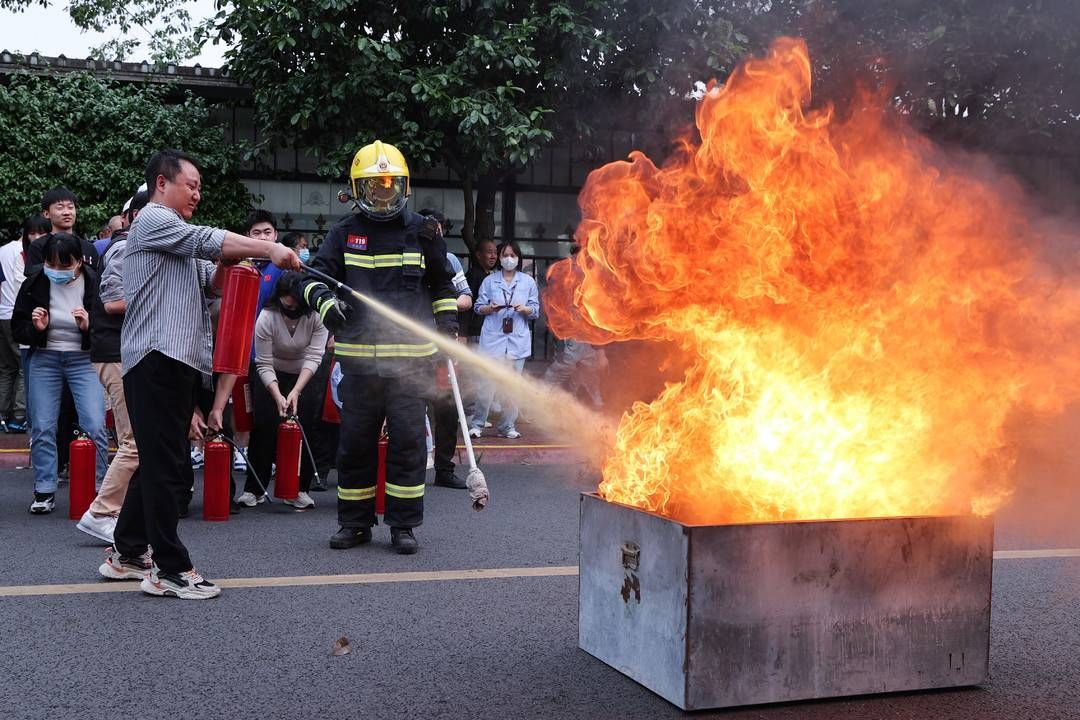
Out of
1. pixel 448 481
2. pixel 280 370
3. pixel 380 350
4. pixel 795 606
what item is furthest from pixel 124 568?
pixel 448 481

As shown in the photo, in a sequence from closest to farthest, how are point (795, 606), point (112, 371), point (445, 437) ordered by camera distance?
point (795, 606)
point (112, 371)
point (445, 437)

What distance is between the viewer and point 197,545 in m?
6.34

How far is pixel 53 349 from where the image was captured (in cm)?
739

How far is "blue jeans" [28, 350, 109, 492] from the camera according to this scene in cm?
740

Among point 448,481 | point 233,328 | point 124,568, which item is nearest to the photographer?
point 124,568

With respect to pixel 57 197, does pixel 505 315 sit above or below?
below

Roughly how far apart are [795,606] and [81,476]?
5.02m

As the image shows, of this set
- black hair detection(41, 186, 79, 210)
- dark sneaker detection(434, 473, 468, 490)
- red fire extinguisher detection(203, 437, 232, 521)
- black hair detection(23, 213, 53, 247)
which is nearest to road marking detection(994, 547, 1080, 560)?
dark sneaker detection(434, 473, 468, 490)

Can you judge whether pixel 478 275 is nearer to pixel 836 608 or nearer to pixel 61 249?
pixel 61 249

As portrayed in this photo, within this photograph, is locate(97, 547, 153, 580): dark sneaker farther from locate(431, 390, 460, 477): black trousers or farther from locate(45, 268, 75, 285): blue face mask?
locate(431, 390, 460, 477): black trousers

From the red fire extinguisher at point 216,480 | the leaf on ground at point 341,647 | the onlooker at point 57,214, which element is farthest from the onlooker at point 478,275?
the leaf on ground at point 341,647

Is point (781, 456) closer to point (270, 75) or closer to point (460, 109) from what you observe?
point (460, 109)

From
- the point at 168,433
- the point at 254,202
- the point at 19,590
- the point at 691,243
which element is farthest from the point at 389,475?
the point at 254,202

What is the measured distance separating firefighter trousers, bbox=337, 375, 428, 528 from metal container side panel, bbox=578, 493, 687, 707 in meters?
2.26
